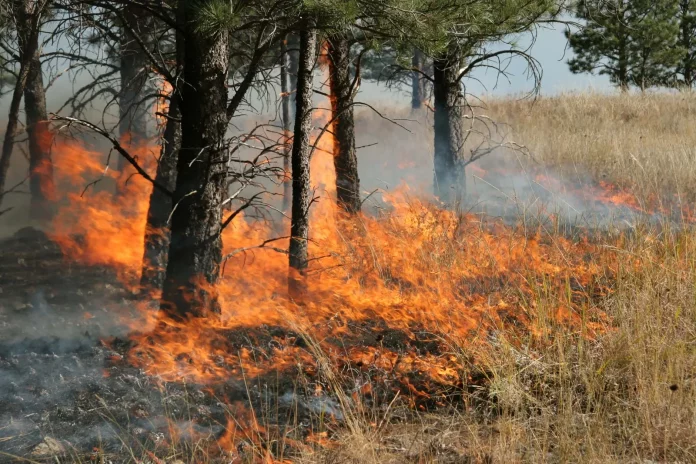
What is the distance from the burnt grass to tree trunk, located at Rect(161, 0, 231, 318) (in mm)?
745

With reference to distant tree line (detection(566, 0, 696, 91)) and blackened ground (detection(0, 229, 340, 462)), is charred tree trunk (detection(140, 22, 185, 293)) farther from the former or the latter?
distant tree line (detection(566, 0, 696, 91))

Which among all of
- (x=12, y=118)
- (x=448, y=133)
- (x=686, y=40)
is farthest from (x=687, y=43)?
(x=12, y=118)

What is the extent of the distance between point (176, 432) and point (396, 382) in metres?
1.79

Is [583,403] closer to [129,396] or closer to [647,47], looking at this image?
[129,396]

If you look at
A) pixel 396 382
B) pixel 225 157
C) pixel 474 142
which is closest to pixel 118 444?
pixel 396 382

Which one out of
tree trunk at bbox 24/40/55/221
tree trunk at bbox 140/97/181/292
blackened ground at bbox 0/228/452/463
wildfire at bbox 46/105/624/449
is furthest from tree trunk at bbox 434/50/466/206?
tree trunk at bbox 24/40/55/221

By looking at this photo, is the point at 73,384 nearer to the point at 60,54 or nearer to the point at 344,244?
the point at 344,244

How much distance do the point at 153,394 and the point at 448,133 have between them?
6.70 meters

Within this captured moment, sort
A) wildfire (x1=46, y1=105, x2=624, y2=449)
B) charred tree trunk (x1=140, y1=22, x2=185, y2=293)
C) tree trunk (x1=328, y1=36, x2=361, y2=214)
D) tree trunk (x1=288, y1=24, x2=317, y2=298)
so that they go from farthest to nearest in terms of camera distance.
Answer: tree trunk (x1=328, y1=36, x2=361, y2=214) < charred tree trunk (x1=140, y1=22, x2=185, y2=293) < tree trunk (x1=288, y1=24, x2=317, y2=298) < wildfire (x1=46, y1=105, x2=624, y2=449)

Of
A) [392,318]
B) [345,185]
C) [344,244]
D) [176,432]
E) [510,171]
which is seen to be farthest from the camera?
[510,171]

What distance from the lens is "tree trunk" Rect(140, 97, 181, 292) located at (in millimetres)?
8789

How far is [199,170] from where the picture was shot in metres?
6.48

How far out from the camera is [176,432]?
15.9 feet

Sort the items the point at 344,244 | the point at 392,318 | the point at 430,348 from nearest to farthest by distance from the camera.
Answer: the point at 430,348, the point at 392,318, the point at 344,244
